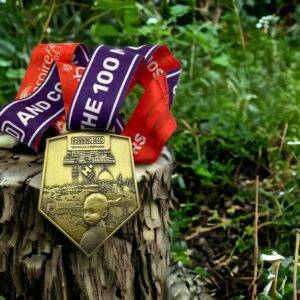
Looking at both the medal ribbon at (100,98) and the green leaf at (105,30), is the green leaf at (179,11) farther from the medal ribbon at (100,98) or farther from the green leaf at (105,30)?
the medal ribbon at (100,98)

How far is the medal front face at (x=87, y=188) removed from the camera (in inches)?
A: 56.4

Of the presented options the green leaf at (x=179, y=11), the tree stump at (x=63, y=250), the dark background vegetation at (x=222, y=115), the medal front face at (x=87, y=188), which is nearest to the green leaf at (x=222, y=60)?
the dark background vegetation at (x=222, y=115)

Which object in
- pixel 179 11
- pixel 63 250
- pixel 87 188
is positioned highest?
pixel 179 11

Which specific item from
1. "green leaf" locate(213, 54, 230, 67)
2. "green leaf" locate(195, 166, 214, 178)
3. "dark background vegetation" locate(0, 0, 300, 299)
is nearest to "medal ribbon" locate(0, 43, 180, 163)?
"dark background vegetation" locate(0, 0, 300, 299)

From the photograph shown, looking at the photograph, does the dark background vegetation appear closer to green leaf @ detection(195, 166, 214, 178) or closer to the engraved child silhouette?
green leaf @ detection(195, 166, 214, 178)

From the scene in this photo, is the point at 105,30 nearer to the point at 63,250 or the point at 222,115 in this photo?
the point at 222,115

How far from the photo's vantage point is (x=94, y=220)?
143 cm

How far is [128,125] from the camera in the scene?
5.20ft

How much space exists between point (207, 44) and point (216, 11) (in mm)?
867

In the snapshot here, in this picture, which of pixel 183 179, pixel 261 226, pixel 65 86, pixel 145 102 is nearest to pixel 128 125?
pixel 145 102

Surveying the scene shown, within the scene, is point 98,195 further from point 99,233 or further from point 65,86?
point 65,86

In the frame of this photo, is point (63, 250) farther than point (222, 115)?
No

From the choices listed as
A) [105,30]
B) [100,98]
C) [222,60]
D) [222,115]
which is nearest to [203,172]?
[222,115]

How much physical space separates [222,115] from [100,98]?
1292 mm
